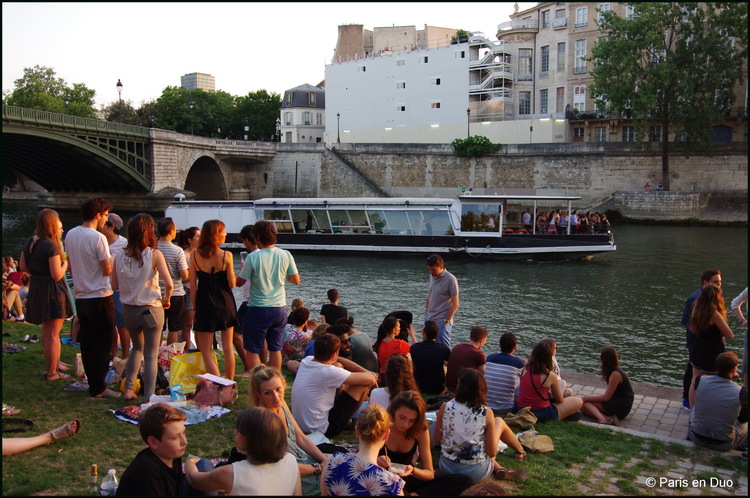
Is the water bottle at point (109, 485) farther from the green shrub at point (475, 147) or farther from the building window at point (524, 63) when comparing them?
the building window at point (524, 63)

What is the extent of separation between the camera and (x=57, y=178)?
142ft

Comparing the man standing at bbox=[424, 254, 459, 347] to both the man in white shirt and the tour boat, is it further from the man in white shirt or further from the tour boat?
the tour boat

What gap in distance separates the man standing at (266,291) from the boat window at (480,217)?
60.7 feet

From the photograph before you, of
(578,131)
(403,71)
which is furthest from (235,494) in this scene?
(403,71)

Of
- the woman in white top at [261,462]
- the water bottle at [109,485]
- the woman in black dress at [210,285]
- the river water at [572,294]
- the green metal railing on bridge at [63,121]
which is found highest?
the green metal railing on bridge at [63,121]

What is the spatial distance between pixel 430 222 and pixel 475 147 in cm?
2285

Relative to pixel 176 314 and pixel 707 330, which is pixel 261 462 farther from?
pixel 707 330

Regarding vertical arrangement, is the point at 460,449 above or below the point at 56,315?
below

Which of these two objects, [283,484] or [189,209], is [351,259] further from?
[283,484]

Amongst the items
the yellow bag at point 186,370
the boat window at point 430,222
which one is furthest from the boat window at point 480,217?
the yellow bag at point 186,370

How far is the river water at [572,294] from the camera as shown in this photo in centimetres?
1291

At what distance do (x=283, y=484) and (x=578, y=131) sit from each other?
49.6 m

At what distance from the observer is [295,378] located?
5918 mm

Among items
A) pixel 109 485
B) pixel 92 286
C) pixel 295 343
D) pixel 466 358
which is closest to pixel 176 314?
pixel 295 343
